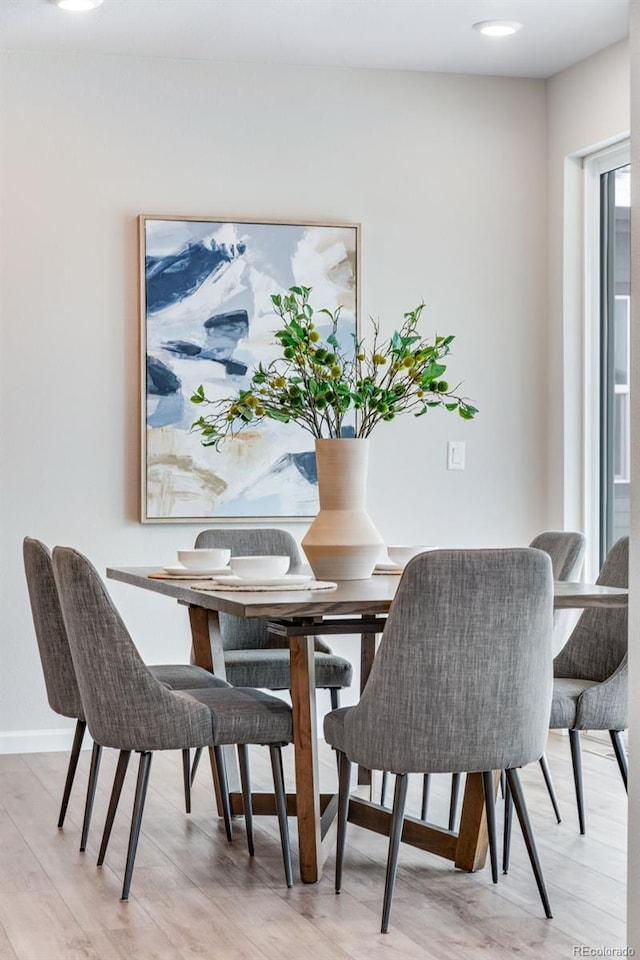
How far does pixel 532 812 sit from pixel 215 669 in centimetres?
106

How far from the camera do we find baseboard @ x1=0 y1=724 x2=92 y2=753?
15.6ft

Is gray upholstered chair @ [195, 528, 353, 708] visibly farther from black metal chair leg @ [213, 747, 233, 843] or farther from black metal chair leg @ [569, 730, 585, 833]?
black metal chair leg @ [569, 730, 585, 833]

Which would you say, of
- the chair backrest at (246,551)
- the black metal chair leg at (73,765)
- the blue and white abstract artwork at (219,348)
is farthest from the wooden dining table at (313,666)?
the blue and white abstract artwork at (219,348)

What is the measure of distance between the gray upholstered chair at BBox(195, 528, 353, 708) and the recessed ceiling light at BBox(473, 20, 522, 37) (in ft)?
6.53

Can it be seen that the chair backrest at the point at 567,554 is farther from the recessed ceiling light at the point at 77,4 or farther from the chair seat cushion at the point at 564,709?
the recessed ceiling light at the point at 77,4

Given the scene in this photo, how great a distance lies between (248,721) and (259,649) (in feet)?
3.77

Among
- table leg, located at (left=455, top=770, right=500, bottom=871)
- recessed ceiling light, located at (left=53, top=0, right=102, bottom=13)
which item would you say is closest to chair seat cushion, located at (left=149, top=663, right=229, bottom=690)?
table leg, located at (left=455, top=770, right=500, bottom=871)

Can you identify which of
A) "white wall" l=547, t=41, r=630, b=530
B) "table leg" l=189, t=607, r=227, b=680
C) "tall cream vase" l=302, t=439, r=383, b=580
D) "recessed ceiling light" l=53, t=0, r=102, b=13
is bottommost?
"table leg" l=189, t=607, r=227, b=680

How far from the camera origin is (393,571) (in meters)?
3.82

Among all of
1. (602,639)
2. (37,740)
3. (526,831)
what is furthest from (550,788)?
(37,740)

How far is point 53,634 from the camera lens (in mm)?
3496

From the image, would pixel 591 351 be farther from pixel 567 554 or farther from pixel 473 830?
pixel 473 830

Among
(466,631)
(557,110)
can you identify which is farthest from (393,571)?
(557,110)

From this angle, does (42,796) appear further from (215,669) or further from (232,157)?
(232,157)
